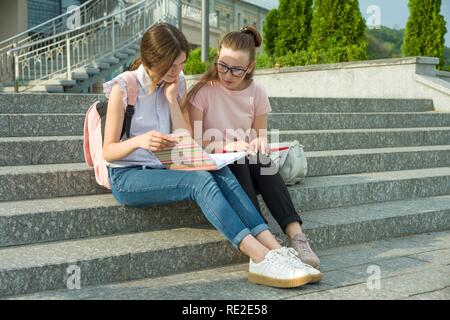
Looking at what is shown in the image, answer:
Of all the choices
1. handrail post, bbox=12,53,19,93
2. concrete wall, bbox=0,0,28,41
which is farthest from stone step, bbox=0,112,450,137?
concrete wall, bbox=0,0,28,41

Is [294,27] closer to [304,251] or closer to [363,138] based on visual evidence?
[363,138]

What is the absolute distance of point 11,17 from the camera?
15531 mm

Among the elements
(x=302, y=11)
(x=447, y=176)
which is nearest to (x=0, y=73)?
(x=302, y=11)

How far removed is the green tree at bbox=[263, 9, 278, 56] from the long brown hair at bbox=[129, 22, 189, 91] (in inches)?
418

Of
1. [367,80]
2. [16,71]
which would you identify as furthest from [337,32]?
[16,71]

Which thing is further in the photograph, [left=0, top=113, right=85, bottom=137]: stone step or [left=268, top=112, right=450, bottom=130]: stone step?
[left=268, top=112, right=450, bottom=130]: stone step

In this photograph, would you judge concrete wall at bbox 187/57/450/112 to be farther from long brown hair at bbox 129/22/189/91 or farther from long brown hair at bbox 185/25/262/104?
long brown hair at bbox 129/22/189/91

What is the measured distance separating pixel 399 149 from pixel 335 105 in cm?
139

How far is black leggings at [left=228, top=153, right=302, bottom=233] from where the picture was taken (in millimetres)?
3363

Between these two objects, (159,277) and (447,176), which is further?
(447,176)

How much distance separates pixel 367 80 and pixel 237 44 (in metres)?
5.94

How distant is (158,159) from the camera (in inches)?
131
